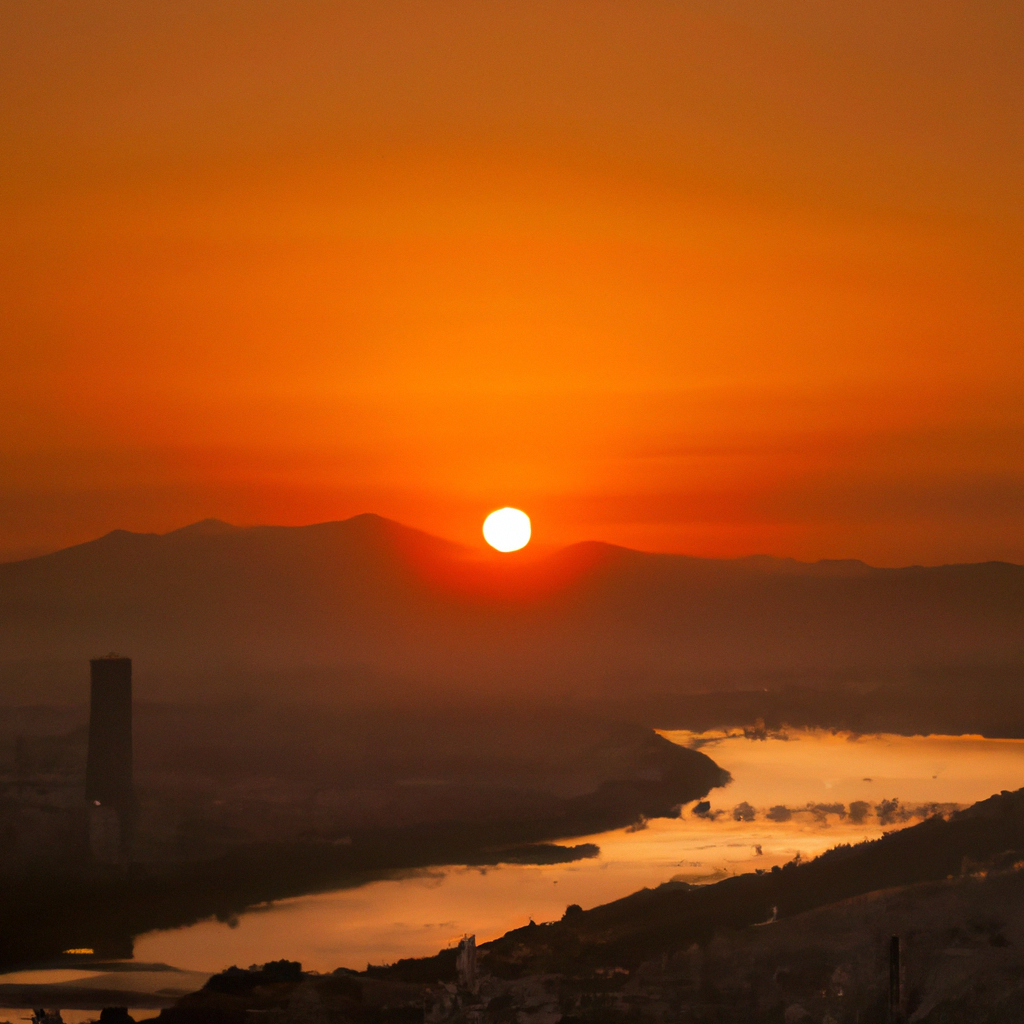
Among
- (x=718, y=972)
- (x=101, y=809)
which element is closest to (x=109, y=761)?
(x=101, y=809)

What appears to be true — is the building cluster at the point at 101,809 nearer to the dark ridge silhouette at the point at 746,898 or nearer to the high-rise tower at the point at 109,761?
the high-rise tower at the point at 109,761

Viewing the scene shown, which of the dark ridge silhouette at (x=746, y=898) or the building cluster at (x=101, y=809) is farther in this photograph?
the building cluster at (x=101, y=809)

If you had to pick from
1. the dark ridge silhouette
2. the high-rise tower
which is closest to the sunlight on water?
the dark ridge silhouette

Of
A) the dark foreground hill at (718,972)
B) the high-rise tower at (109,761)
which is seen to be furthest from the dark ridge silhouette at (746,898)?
the high-rise tower at (109,761)

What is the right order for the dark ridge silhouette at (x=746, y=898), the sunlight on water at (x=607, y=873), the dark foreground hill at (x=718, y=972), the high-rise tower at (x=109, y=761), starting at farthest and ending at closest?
the high-rise tower at (x=109, y=761) < the sunlight on water at (x=607, y=873) < the dark ridge silhouette at (x=746, y=898) < the dark foreground hill at (x=718, y=972)

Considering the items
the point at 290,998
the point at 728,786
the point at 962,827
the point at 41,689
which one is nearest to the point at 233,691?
the point at 41,689

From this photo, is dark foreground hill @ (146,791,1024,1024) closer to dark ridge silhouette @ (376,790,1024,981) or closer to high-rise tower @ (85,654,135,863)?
dark ridge silhouette @ (376,790,1024,981)
